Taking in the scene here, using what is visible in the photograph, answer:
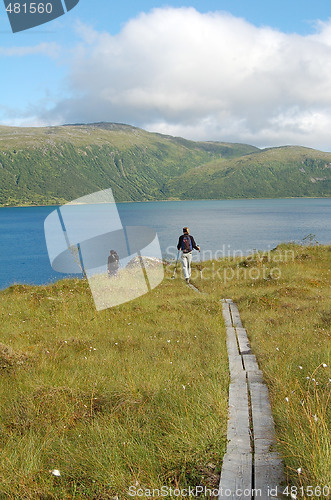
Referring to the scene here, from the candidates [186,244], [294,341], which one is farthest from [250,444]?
[186,244]

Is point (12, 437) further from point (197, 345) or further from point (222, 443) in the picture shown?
point (197, 345)

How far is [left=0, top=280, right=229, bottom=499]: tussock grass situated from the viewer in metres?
3.95

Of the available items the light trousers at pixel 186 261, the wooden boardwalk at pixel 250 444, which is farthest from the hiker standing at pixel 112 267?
the wooden boardwalk at pixel 250 444

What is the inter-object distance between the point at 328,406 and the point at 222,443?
167cm

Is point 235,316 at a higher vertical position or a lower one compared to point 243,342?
lower

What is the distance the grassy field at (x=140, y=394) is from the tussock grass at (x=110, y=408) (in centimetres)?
2

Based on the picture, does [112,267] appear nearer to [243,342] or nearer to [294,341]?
[243,342]

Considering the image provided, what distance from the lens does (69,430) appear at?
5020 millimetres

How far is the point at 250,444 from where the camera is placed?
Answer: 14.4 ft

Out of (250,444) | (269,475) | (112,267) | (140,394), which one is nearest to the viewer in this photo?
(269,475)

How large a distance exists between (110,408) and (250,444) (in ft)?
7.30

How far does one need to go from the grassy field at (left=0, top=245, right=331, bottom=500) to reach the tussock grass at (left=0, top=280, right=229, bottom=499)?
19 millimetres

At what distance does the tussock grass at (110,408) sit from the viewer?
3949mm

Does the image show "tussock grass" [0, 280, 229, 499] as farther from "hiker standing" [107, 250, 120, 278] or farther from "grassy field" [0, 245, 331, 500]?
"hiker standing" [107, 250, 120, 278]
